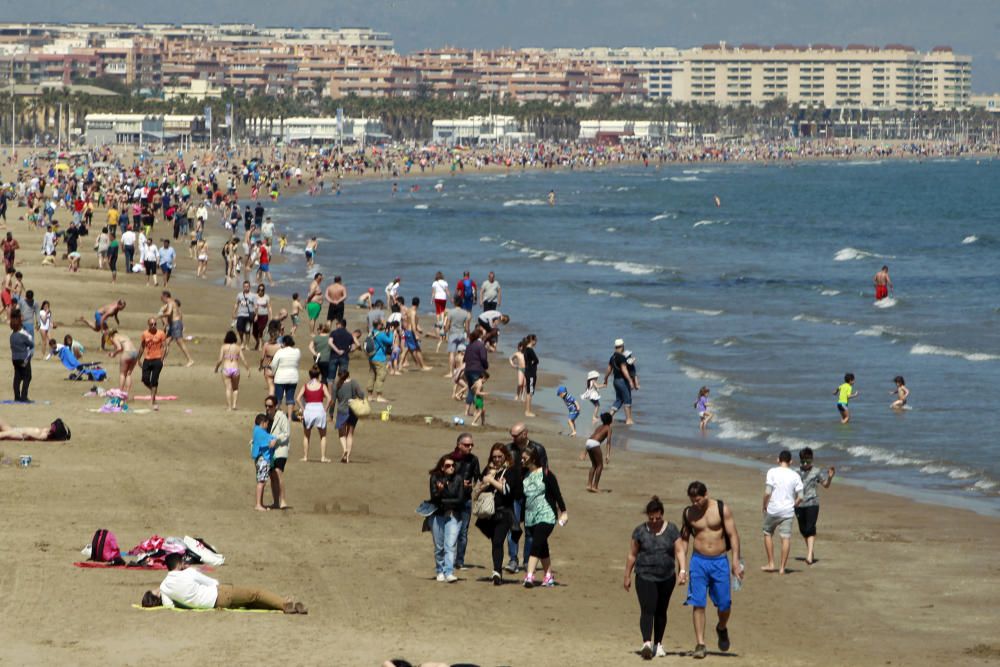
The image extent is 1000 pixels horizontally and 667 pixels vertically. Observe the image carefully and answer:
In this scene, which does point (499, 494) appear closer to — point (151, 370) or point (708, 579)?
point (708, 579)

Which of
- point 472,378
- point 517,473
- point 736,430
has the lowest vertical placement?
point 736,430

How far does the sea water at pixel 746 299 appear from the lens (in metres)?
23.5

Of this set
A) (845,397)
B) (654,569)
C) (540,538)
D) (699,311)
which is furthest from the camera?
(699,311)

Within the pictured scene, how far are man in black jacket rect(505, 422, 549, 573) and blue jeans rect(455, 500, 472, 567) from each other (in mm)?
371

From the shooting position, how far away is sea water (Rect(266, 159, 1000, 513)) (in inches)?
925

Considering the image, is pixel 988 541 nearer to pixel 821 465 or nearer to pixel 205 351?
pixel 821 465

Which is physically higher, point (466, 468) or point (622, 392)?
point (466, 468)

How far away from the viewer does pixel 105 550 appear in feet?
45.2

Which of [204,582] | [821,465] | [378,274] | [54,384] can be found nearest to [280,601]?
[204,582]

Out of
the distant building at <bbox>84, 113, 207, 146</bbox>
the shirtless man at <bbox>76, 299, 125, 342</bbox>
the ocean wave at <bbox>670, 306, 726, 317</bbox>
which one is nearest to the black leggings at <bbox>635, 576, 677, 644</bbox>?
the shirtless man at <bbox>76, 299, 125, 342</bbox>

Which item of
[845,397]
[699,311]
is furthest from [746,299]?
[845,397]

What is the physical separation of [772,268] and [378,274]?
15055 millimetres

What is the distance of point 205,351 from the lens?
28281mm

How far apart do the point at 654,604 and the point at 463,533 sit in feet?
8.74
